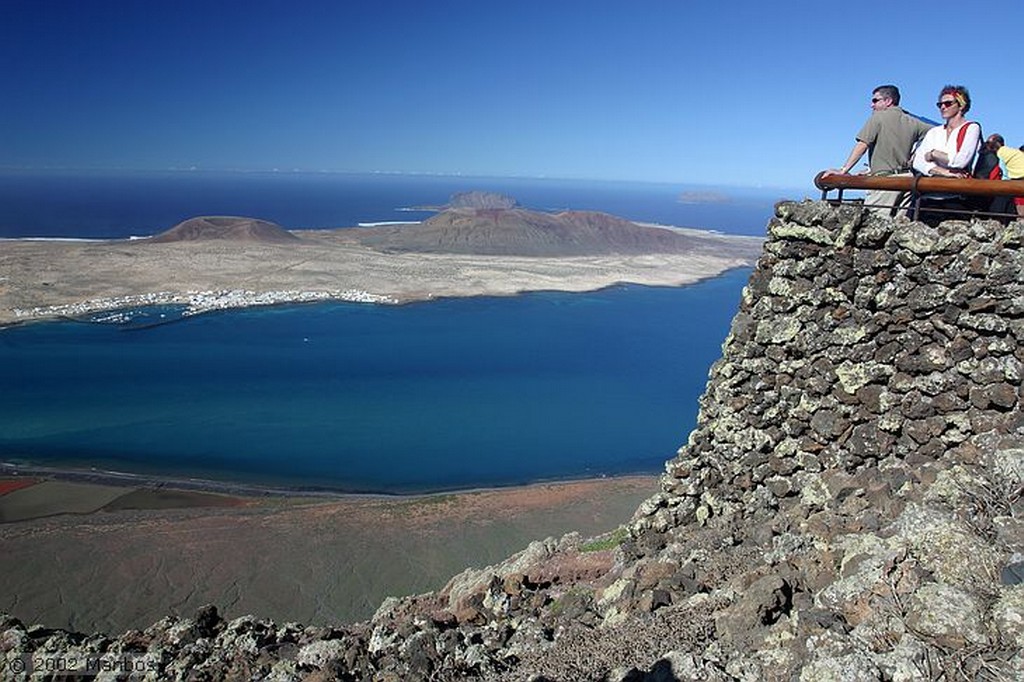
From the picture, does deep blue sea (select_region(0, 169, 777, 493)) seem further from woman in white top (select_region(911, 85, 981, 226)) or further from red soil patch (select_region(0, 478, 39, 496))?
woman in white top (select_region(911, 85, 981, 226))

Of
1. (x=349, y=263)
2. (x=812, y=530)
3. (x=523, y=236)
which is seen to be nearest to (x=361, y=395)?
(x=812, y=530)

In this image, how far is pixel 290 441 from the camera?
91.7ft

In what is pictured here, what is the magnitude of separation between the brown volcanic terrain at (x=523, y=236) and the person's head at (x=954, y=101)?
7505cm

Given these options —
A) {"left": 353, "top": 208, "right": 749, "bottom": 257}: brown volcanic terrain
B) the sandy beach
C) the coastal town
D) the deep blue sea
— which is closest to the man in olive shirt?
the deep blue sea

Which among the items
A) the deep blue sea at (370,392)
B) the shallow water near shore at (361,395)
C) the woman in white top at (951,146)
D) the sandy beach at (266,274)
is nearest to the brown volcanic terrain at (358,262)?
the sandy beach at (266,274)

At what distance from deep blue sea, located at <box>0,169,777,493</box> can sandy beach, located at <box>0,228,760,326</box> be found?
3.82 meters

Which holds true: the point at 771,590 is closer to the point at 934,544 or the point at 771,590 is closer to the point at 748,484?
the point at 934,544

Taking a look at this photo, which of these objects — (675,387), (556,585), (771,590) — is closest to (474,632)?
(556,585)

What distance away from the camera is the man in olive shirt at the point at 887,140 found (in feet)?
20.0

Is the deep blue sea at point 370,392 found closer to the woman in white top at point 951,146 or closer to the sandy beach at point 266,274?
the sandy beach at point 266,274

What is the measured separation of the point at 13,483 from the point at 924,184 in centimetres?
2539

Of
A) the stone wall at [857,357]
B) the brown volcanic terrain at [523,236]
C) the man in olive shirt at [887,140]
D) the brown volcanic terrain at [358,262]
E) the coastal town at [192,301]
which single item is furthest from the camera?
the brown volcanic terrain at [523,236]

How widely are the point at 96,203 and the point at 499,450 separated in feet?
526

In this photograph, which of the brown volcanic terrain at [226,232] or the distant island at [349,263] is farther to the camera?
the brown volcanic terrain at [226,232]
